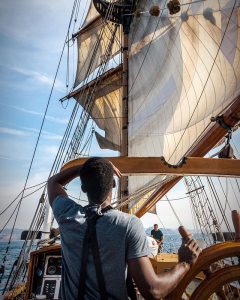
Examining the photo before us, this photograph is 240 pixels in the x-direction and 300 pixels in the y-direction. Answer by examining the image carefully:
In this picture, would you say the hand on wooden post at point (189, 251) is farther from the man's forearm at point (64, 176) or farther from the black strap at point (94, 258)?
the man's forearm at point (64, 176)

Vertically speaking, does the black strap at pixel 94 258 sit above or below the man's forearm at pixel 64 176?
below


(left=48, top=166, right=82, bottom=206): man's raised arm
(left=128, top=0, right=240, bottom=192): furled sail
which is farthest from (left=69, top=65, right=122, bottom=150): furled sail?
(left=48, top=166, right=82, bottom=206): man's raised arm

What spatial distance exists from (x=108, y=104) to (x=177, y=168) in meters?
17.2

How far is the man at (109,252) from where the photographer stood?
3.67 ft

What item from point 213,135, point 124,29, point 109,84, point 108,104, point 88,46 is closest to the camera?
point 213,135

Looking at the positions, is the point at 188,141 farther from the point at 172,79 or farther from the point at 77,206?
the point at 77,206

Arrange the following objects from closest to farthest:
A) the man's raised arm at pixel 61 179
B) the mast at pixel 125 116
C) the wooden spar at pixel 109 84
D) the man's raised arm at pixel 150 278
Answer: the man's raised arm at pixel 150 278, the man's raised arm at pixel 61 179, the mast at pixel 125 116, the wooden spar at pixel 109 84

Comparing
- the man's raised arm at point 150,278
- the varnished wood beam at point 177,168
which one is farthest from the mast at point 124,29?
the man's raised arm at point 150,278

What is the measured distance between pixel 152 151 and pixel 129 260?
6058 mm

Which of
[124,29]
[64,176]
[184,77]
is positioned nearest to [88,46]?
[124,29]

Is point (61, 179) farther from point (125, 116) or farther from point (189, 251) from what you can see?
point (125, 116)

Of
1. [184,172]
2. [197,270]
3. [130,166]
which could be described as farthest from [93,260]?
[184,172]

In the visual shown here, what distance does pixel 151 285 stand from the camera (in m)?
1.09

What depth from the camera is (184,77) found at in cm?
630
